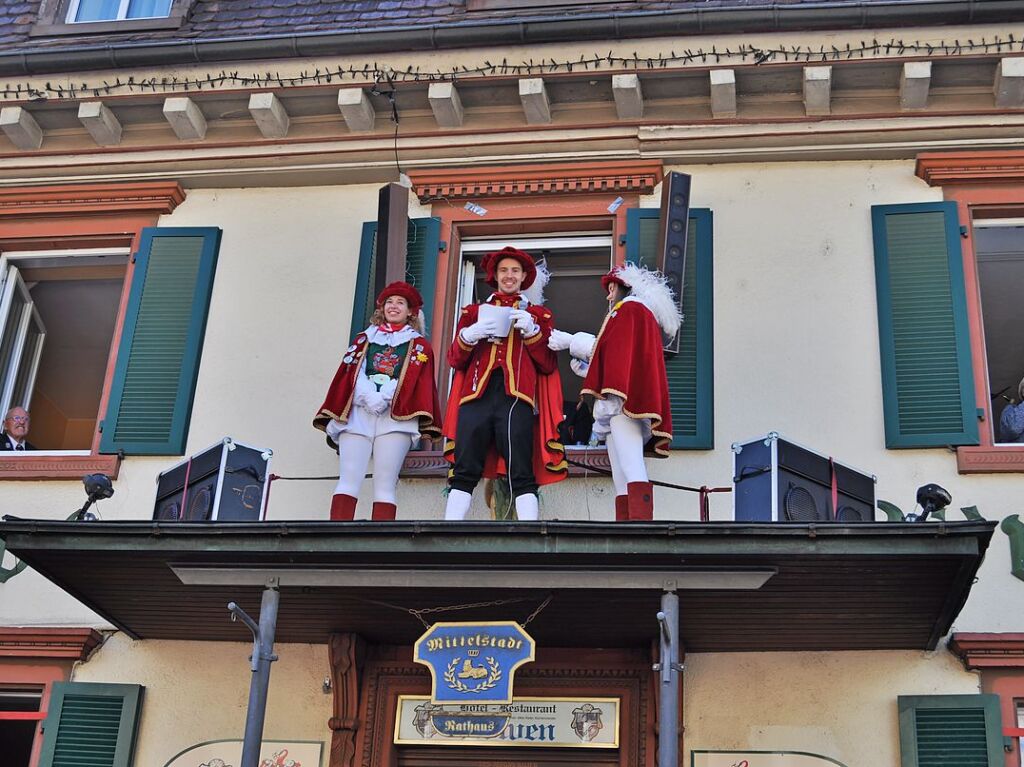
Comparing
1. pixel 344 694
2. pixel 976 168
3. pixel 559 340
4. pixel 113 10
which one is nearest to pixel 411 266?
pixel 559 340

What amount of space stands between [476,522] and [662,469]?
1.96 m

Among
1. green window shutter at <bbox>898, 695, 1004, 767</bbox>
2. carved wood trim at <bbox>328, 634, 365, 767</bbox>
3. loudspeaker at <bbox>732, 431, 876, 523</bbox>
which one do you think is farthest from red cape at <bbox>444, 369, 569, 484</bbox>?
green window shutter at <bbox>898, 695, 1004, 767</bbox>

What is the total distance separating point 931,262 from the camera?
32.6 feet

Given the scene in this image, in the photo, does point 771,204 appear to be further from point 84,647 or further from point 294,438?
point 84,647

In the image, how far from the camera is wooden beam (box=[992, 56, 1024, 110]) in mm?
10125

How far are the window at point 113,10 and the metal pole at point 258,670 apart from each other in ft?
18.5

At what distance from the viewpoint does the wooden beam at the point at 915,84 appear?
10188mm

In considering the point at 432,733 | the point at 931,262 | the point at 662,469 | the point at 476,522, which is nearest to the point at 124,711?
the point at 432,733

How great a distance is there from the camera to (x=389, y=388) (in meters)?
9.31

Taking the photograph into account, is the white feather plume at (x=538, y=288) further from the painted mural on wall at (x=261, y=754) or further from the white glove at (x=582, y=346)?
the painted mural on wall at (x=261, y=754)

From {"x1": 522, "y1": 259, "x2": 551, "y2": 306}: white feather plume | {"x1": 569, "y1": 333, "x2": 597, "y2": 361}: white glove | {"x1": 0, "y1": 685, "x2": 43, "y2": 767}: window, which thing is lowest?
{"x1": 0, "y1": 685, "x2": 43, "y2": 767}: window

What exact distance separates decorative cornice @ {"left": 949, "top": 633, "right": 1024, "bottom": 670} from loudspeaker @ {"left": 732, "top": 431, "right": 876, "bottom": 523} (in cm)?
84

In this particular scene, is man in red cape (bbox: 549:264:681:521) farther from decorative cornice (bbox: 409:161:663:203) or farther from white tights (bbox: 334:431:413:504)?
decorative cornice (bbox: 409:161:663:203)

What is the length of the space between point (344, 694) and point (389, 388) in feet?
5.68
